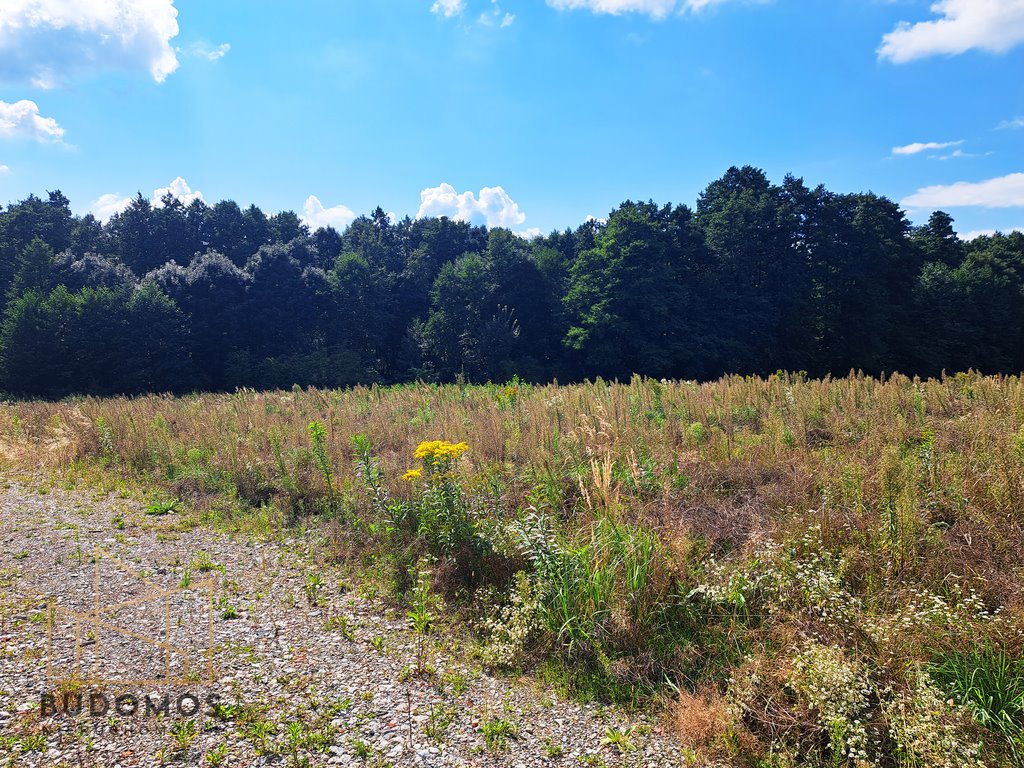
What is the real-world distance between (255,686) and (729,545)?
11.9 ft

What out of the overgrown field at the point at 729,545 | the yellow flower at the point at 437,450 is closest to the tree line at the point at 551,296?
the overgrown field at the point at 729,545

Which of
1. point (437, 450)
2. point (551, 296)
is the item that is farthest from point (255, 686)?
point (551, 296)

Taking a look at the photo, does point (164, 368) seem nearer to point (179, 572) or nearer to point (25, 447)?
point (25, 447)

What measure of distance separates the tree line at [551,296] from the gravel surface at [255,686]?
24.8 metres

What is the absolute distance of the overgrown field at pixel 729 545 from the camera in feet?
10.2

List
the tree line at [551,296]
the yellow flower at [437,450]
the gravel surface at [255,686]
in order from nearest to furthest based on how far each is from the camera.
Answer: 1. the gravel surface at [255,686]
2. the yellow flower at [437,450]
3. the tree line at [551,296]

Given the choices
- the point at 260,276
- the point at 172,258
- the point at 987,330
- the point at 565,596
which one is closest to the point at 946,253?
the point at 987,330

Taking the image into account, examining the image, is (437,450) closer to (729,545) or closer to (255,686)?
(255,686)

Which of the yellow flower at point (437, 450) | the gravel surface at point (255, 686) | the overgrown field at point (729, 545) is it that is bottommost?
the gravel surface at point (255, 686)

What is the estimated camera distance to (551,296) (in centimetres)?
3619

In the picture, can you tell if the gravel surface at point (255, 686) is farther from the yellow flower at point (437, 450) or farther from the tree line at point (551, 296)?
the tree line at point (551, 296)

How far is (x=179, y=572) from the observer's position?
5.39 metres

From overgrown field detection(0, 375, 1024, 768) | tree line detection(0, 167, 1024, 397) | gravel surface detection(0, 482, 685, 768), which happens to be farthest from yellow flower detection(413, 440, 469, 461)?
tree line detection(0, 167, 1024, 397)

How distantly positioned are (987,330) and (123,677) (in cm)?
4870
